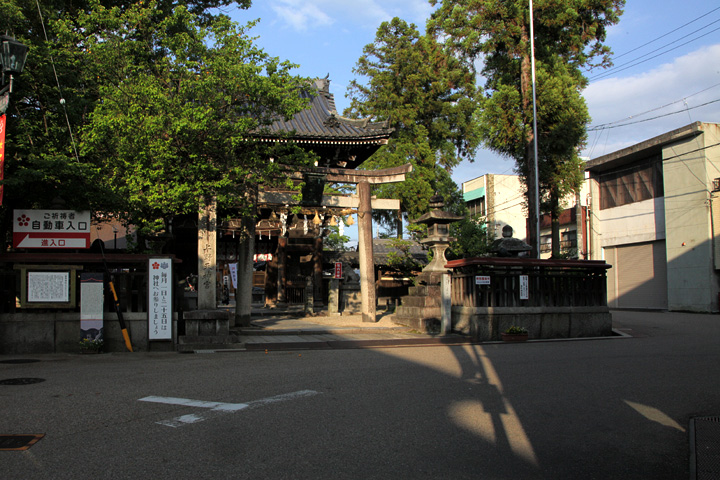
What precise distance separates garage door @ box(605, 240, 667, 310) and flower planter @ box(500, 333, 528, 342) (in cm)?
2217

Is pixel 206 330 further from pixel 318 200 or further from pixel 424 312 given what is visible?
pixel 424 312

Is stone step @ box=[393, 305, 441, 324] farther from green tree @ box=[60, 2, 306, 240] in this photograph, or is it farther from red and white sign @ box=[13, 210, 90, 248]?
red and white sign @ box=[13, 210, 90, 248]

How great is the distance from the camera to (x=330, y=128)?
20.7 meters

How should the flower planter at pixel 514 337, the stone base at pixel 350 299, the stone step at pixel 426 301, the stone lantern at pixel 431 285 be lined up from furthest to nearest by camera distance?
the stone base at pixel 350 299 → the stone step at pixel 426 301 → the stone lantern at pixel 431 285 → the flower planter at pixel 514 337

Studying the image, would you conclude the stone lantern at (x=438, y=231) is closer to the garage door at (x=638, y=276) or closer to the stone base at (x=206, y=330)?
the stone base at (x=206, y=330)

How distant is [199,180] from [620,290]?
3217cm

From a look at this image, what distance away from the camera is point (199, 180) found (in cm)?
1213

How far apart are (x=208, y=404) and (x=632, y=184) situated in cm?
3463

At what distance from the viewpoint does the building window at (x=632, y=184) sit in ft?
107

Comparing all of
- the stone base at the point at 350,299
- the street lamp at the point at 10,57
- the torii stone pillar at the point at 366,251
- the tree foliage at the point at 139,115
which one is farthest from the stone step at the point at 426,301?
the street lamp at the point at 10,57

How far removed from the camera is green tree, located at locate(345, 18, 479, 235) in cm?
3159

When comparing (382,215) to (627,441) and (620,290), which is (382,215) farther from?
(627,441)

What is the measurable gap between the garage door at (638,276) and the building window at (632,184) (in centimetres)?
302

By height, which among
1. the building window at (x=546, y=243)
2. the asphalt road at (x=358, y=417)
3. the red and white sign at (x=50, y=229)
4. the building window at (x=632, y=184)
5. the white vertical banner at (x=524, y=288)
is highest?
the building window at (x=632, y=184)
